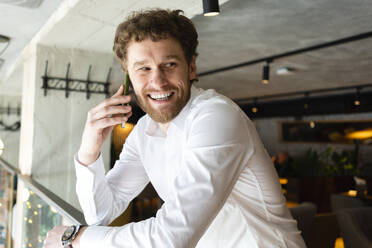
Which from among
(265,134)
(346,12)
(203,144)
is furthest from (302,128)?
(203,144)

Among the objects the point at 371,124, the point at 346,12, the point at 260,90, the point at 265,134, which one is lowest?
the point at 265,134

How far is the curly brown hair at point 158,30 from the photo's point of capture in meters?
1.13

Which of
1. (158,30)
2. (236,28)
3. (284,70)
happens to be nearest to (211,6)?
(158,30)

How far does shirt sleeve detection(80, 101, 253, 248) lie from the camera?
0.78m

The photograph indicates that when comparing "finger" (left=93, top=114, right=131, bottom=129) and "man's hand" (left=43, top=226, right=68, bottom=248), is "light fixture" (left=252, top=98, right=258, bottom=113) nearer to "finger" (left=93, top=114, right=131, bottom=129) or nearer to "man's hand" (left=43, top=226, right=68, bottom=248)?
"finger" (left=93, top=114, right=131, bottom=129)

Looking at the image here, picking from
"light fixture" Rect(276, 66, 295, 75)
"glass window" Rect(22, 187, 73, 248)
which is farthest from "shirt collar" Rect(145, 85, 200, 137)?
"light fixture" Rect(276, 66, 295, 75)

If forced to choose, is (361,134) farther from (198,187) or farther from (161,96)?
(198,187)

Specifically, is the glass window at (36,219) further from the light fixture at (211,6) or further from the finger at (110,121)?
the light fixture at (211,6)

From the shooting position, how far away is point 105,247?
0.87 metres

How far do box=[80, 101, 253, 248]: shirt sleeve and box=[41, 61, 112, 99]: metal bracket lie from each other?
2408mm

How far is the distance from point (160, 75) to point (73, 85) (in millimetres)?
2244

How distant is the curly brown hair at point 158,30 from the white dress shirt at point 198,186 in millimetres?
200

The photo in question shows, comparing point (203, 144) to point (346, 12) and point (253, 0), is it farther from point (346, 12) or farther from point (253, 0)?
point (346, 12)

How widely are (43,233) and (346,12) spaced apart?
2.89 metres
